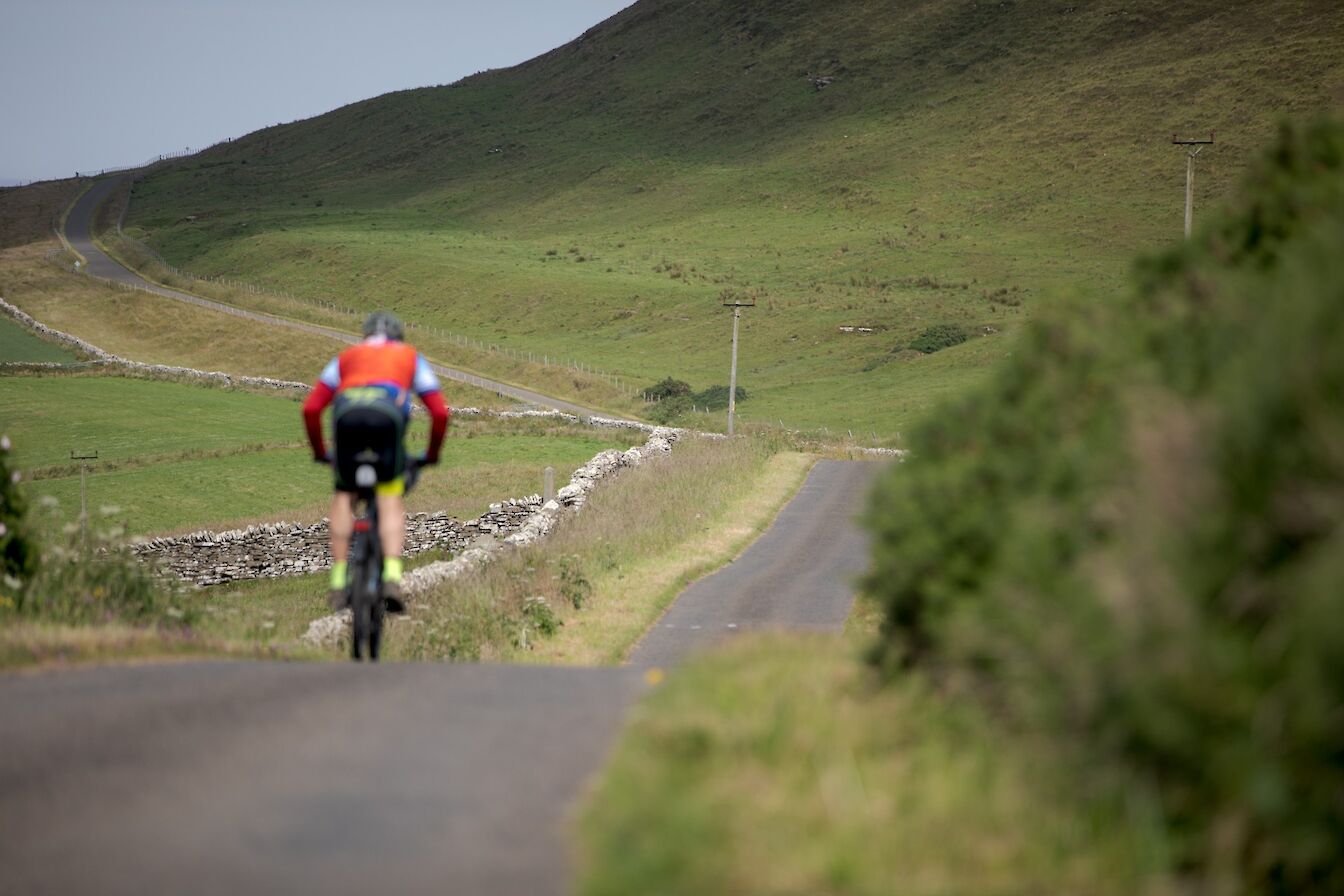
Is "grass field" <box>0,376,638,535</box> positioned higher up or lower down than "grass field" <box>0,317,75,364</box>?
lower down

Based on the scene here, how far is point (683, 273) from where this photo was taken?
11375cm

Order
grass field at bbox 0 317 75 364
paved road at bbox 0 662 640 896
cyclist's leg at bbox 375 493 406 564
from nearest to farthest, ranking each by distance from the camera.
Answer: paved road at bbox 0 662 640 896 < cyclist's leg at bbox 375 493 406 564 < grass field at bbox 0 317 75 364

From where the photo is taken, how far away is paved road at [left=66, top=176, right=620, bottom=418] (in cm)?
7794

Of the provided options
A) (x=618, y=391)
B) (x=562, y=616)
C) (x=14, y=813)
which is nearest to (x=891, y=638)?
(x=14, y=813)

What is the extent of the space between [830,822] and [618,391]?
73.7m

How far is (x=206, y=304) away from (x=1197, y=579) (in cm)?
10338

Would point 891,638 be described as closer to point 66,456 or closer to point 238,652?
point 238,652

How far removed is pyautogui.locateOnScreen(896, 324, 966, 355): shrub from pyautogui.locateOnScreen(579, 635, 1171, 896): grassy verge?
7857 centimetres

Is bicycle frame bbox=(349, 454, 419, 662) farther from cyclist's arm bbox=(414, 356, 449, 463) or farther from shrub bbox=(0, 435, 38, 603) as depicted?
shrub bbox=(0, 435, 38, 603)

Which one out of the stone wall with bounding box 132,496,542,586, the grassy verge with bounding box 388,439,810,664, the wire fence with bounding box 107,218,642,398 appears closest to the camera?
the grassy verge with bounding box 388,439,810,664

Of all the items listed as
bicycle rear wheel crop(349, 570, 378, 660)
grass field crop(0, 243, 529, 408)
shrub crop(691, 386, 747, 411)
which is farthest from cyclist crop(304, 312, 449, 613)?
grass field crop(0, 243, 529, 408)

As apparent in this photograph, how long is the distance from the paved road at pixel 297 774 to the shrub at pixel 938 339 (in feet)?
250

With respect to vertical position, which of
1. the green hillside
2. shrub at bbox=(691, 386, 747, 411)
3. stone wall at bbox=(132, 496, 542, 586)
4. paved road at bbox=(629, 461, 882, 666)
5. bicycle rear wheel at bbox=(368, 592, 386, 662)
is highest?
the green hillside

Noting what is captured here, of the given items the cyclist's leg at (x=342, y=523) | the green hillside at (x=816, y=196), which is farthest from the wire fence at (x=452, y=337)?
the cyclist's leg at (x=342, y=523)
